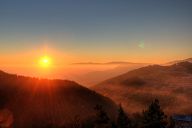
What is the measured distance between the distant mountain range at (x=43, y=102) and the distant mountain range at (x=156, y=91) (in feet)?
58.2

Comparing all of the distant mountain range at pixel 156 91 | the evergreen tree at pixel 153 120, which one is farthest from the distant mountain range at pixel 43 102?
the evergreen tree at pixel 153 120

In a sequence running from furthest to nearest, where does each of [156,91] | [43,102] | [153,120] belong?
[156,91] → [43,102] → [153,120]

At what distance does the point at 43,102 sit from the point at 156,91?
62834 mm

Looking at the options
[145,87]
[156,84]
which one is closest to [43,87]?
[145,87]

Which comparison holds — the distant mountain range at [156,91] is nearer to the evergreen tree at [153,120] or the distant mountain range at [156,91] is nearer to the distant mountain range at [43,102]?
the distant mountain range at [43,102]

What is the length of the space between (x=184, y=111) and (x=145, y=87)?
50876 mm

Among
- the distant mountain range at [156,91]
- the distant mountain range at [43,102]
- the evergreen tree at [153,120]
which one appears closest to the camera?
the evergreen tree at [153,120]

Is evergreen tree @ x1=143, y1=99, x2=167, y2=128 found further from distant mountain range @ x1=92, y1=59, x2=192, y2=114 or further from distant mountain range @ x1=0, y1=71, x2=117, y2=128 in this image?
distant mountain range @ x1=92, y1=59, x2=192, y2=114

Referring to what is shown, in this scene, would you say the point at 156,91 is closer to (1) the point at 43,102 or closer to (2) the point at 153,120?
(1) the point at 43,102

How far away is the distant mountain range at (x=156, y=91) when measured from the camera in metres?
101

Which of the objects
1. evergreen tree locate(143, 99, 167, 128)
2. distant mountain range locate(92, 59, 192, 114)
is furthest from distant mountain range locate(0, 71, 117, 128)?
evergreen tree locate(143, 99, 167, 128)

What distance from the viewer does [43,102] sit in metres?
81.9

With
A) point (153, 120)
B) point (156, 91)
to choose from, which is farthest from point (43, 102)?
point (156, 91)

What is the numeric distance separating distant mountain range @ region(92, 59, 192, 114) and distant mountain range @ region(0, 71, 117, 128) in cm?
1774
